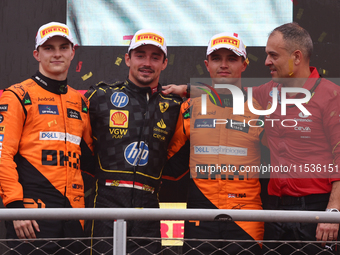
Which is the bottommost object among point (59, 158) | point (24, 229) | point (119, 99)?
point (24, 229)

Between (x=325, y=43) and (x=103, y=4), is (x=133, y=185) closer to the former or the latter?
(x=103, y=4)

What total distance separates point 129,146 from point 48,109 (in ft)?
1.52

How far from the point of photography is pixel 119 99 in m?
2.37

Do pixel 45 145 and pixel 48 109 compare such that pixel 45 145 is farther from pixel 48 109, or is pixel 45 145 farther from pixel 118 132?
pixel 118 132

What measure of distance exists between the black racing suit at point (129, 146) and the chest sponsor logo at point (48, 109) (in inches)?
8.5

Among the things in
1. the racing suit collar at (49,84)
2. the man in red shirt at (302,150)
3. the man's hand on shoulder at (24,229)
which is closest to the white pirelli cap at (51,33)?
the racing suit collar at (49,84)

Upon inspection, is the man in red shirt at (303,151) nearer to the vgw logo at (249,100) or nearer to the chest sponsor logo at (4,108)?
the vgw logo at (249,100)

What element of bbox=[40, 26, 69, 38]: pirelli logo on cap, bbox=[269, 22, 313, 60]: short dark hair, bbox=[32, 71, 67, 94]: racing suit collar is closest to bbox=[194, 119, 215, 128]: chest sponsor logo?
bbox=[269, 22, 313, 60]: short dark hair

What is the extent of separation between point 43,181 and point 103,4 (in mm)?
1337

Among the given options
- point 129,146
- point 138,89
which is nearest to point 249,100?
point 138,89

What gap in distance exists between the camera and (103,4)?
2863 mm

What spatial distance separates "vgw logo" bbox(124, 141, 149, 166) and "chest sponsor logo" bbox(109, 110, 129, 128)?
4.8 inches

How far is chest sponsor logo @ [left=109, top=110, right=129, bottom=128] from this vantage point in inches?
91.0

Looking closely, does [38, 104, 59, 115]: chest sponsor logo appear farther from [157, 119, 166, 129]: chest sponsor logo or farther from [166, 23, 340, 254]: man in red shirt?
[166, 23, 340, 254]: man in red shirt
